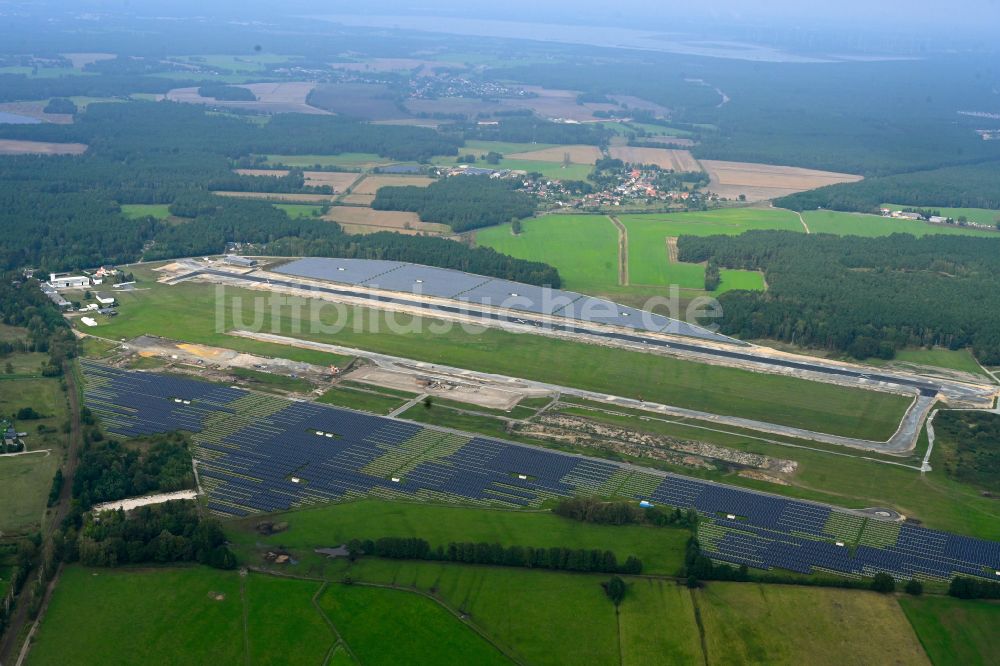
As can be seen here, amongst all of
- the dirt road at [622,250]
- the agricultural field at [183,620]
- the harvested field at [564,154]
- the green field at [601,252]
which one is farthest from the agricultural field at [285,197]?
the agricultural field at [183,620]

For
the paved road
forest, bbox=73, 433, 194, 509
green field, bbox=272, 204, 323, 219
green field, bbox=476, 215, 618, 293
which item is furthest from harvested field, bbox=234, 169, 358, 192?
forest, bbox=73, 433, 194, 509

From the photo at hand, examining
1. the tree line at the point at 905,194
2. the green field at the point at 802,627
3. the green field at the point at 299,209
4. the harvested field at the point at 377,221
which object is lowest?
the green field at the point at 802,627

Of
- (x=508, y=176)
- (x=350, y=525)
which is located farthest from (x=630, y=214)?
(x=350, y=525)

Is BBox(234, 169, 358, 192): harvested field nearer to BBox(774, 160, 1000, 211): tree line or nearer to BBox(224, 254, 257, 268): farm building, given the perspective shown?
BBox(224, 254, 257, 268): farm building

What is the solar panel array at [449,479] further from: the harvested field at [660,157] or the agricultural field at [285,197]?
the harvested field at [660,157]

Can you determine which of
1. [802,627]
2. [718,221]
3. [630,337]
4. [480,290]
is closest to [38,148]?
[480,290]

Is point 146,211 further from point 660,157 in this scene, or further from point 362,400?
point 660,157
